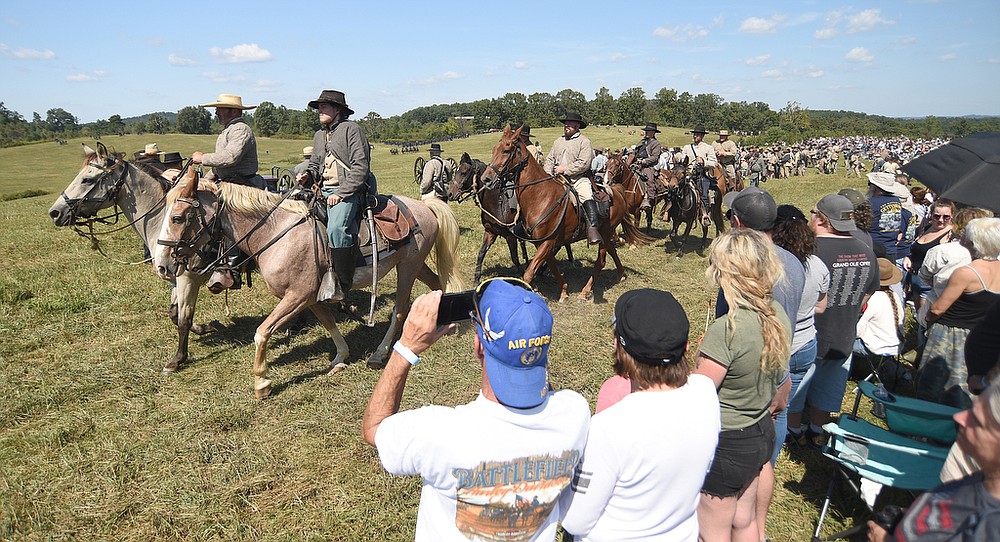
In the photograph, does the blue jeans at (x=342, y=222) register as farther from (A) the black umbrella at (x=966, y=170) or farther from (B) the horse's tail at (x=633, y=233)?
(B) the horse's tail at (x=633, y=233)

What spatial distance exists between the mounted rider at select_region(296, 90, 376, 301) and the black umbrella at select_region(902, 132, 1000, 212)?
16.2ft

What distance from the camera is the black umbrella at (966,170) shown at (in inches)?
120

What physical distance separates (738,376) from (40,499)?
5121 mm

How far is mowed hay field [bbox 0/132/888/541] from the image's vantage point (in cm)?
371

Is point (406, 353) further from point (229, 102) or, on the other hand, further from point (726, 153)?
point (726, 153)

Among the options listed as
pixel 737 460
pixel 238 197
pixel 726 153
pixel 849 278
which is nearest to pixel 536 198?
pixel 238 197

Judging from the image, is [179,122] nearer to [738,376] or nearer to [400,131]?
[400,131]

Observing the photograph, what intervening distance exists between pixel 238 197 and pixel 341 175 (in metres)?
1.12

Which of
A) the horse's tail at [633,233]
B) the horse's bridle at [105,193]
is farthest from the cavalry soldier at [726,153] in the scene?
the horse's bridle at [105,193]

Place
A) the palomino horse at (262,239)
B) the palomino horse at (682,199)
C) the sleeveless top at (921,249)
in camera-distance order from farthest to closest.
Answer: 1. the palomino horse at (682,199)
2. the sleeveless top at (921,249)
3. the palomino horse at (262,239)

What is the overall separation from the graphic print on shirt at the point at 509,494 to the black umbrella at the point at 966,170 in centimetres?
294

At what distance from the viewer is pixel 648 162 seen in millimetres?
13062

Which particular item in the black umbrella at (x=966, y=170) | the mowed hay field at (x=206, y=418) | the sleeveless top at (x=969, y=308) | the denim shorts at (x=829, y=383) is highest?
the black umbrella at (x=966, y=170)

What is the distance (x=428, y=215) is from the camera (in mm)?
6633
